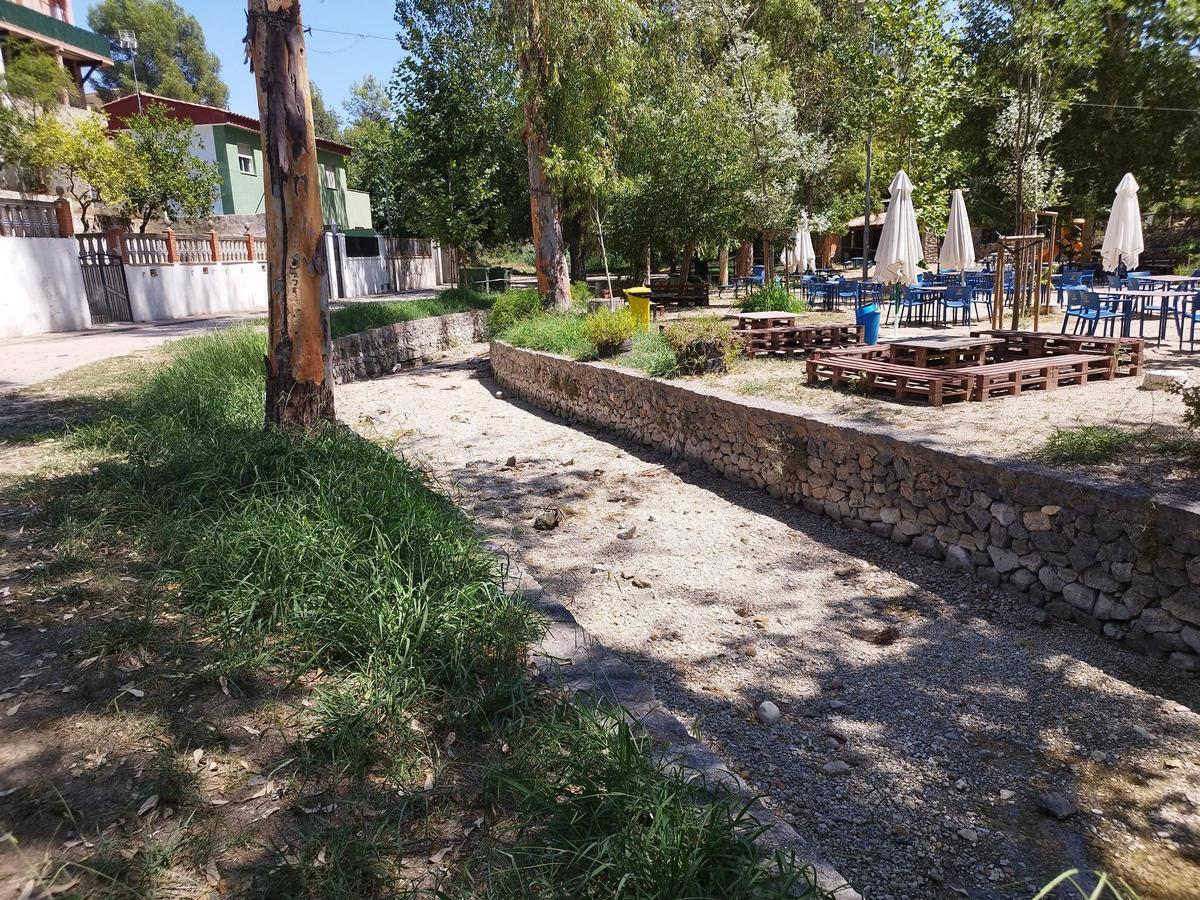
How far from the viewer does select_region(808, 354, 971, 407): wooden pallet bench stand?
25.5 feet

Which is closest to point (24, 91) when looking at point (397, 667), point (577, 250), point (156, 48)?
point (577, 250)

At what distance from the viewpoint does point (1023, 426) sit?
659cm

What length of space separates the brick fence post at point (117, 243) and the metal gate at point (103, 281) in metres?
0.09

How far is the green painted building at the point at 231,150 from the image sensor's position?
29.3 meters

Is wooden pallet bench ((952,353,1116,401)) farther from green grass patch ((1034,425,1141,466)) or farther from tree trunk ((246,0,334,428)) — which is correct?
tree trunk ((246,0,334,428))

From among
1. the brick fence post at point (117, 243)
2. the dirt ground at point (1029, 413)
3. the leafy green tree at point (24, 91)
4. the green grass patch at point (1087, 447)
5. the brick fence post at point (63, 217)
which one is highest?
the leafy green tree at point (24, 91)

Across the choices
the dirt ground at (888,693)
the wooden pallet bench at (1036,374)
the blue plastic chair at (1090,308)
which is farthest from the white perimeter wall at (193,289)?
the blue plastic chair at (1090,308)

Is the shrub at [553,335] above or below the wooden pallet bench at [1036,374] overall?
above

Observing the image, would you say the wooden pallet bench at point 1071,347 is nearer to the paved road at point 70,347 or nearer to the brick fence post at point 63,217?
the paved road at point 70,347

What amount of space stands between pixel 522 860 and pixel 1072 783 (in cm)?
259

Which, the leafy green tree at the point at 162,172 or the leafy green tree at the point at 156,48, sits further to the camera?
the leafy green tree at the point at 156,48

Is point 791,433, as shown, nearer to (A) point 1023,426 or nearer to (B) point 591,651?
(A) point 1023,426

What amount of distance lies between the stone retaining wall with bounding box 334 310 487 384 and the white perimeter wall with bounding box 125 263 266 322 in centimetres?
763

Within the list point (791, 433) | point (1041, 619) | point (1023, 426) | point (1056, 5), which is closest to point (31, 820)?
point (1041, 619)
